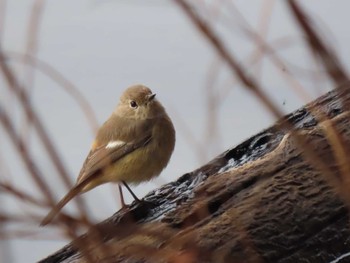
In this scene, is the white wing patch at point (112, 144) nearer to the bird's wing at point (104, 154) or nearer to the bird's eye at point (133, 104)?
the bird's wing at point (104, 154)

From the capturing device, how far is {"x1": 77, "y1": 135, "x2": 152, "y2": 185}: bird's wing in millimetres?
2364

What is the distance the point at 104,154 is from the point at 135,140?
260mm

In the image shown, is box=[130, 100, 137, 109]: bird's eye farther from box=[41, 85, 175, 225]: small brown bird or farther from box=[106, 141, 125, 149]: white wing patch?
box=[106, 141, 125, 149]: white wing patch

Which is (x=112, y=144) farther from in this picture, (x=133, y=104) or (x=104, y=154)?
(x=133, y=104)

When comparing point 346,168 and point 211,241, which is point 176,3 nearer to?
point 346,168

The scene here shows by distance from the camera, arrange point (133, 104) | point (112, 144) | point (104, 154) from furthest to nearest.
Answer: point (133, 104)
point (112, 144)
point (104, 154)

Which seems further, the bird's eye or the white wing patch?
the bird's eye

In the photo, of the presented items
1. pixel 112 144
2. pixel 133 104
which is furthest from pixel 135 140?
pixel 133 104

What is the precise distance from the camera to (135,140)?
278 centimetres

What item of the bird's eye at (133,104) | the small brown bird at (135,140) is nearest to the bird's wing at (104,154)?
the small brown bird at (135,140)

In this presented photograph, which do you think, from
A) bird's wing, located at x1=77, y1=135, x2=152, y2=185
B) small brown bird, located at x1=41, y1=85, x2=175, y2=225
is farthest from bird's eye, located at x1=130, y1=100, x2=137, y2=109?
bird's wing, located at x1=77, y1=135, x2=152, y2=185

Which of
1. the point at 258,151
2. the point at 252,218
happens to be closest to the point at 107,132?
the point at 258,151

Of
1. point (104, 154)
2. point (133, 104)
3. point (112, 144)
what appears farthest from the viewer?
point (133, 104)

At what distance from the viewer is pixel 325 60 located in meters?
0.40
